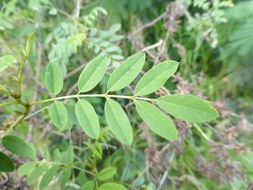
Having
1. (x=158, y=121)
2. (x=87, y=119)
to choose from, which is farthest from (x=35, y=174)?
(x=158, y=121)

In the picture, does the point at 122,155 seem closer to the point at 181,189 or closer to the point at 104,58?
the point at 181,189

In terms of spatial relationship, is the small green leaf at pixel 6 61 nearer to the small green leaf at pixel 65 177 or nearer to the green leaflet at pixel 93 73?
the green leaflet at pixel 93 73

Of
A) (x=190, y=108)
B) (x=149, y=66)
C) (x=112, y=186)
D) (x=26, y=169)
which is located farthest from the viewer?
(x=149, y=66)

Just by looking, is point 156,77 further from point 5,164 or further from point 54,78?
point 5,164

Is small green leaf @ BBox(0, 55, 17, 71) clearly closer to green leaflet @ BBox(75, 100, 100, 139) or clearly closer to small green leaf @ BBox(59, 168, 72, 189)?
green leaflet @ BBox(75, 100, 100, 139)

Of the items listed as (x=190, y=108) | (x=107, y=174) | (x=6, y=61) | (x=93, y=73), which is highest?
(x=6, y=61)

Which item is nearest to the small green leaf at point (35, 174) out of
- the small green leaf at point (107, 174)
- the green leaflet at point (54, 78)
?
the small green leaf at point (107, 174)

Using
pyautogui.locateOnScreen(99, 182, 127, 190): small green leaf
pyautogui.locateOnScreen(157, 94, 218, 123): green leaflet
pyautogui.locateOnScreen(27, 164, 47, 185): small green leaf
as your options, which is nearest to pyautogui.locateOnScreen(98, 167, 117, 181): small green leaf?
pyautogui.locateOnScreen(99, 182, 127, 190): small green leaf
